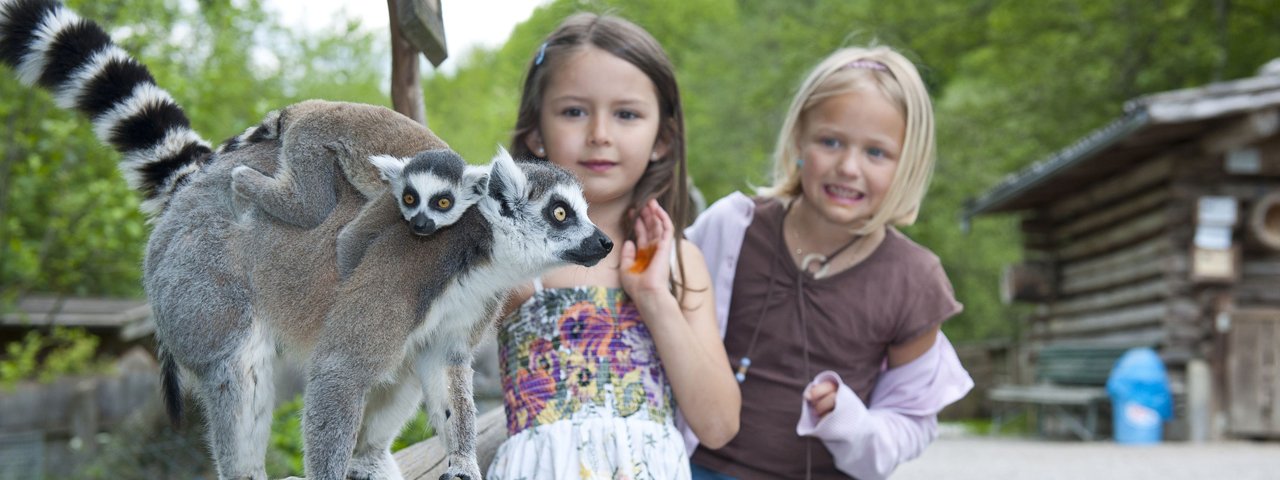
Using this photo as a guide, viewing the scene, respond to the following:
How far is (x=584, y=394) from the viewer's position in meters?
2.74

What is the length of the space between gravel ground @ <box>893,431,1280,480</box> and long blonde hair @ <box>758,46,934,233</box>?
655 centimetres

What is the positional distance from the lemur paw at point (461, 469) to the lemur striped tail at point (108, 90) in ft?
2.51

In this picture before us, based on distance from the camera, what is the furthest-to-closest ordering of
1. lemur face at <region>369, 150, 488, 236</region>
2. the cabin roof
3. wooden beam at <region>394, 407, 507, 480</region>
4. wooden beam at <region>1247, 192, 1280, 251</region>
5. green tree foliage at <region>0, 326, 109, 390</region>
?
green tree foliage at <region>0, 326, 109, 390</region>, wooden beam at <region>1247, 192, 1280, 251</region>, the cabin roof, wooden beam at <region>394, 407, 507, 480</region>, lemur face at <region>369, 150, 488, 236</region>

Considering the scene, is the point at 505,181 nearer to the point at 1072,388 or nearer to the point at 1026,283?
the point at 1072,388

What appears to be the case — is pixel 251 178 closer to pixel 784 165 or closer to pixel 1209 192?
pixel 784 165

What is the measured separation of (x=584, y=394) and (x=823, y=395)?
2.43 feet

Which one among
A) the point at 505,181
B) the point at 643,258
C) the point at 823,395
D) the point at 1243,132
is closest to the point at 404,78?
the point at 643,258

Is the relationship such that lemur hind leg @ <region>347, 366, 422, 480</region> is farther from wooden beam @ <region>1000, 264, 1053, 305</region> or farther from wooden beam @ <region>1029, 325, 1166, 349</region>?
wooden beam @ <region>1000, 264, 1053, 305</region>

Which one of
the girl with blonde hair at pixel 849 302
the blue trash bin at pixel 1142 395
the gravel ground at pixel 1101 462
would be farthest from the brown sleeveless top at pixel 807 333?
the blue trash bin at pixel 1142 395

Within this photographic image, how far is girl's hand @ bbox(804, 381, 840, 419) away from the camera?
3.04 meters

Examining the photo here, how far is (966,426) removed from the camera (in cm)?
1952

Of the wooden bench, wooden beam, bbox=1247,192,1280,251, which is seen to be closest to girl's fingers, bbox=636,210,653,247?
wooden beam, bbox=1247,192,1280,251

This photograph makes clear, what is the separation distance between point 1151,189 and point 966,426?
7.42 meters

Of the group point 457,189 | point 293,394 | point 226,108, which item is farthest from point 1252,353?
point 226,108
